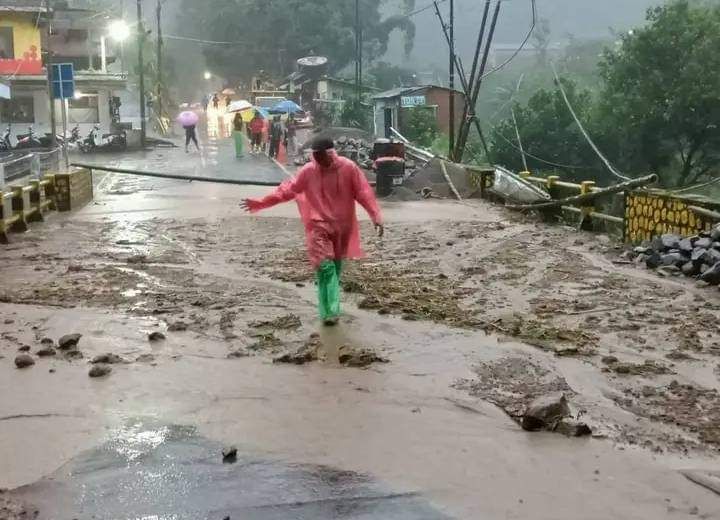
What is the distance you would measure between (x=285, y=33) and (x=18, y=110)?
72.9 ft

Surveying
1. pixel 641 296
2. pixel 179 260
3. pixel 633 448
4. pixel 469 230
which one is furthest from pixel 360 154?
pixel 633 448

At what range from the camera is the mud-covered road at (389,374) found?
4223 mm

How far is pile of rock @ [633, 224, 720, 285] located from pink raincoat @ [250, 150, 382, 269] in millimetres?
4099

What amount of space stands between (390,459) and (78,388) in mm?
2398

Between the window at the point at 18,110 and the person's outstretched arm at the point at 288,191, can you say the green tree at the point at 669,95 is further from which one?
the window at the point at 18,110

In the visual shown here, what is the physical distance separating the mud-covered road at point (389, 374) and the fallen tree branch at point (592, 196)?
126 cm

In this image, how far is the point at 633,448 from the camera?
4652mm

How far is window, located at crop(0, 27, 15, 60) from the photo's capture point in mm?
40594

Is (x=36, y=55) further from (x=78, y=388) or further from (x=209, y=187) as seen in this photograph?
(x=78, y=388)

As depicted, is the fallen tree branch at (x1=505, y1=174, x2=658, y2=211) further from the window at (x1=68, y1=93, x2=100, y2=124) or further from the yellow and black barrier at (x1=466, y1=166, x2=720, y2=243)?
the window at (x1=68, y1=93, x2=100, y2=124)

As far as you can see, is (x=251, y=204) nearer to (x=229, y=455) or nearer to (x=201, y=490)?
(x=229, y=455)

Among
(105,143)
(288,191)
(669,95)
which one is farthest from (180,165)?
(288,191)

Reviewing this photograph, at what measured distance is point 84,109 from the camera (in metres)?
44.7

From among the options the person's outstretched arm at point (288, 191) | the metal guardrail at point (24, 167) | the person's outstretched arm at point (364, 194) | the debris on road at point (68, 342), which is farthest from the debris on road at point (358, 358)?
the metal guardrail at point (24, 167)
